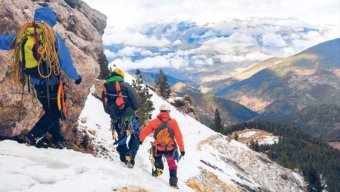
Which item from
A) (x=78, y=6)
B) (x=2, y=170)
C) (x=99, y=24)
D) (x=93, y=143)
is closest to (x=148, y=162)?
(x=93, y=143)

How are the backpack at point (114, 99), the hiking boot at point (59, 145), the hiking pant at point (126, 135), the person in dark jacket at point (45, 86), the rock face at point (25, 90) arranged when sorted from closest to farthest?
the person in dark jacket at point (45, 86), the rock face at point (25, 90), the hiking boot at point (59, 145), the backpack at point (114, 99), the hiking pant at point (126, 135)

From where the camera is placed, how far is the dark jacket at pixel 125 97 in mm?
16938

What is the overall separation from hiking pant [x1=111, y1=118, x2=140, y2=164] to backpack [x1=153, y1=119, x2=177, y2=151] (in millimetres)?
905

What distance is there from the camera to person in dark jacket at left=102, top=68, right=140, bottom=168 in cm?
1703

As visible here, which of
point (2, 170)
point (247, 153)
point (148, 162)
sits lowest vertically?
point (247, 153)

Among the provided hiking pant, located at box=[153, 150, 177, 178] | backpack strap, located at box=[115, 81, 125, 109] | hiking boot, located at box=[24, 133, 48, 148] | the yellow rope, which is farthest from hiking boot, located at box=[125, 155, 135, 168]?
the yellow rope

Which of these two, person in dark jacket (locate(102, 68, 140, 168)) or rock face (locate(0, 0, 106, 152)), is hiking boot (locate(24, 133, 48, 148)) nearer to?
rock face (locate(0, 0, 106, 152))

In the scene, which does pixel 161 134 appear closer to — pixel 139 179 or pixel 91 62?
pixel 139 179

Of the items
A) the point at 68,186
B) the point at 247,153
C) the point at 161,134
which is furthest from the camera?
the point at 247,153

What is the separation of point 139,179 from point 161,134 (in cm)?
301

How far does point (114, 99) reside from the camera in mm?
17172

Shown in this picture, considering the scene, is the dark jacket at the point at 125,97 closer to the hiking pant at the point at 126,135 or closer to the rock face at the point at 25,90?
the hiking pant at the point at 126,135

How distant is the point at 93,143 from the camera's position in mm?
23828

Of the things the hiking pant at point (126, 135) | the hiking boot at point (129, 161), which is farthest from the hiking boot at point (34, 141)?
the hiking boot at point (129, 161)
